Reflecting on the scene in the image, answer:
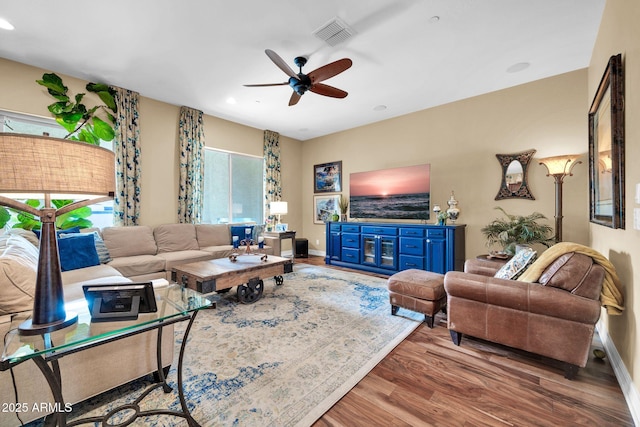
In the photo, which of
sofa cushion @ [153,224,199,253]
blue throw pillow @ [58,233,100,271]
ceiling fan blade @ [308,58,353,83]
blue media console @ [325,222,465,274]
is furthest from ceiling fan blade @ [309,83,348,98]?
blue throw pillow @ [58,233,100,271]

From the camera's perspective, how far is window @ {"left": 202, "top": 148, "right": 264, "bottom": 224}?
5.27 metres

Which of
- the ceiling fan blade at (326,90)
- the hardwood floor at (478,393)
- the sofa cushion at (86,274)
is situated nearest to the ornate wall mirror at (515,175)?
the hardwood floor at (478,393)

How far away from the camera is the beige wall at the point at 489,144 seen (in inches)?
135

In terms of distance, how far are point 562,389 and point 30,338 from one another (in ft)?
9.42

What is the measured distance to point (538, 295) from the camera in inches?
70.6

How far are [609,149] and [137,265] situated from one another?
4.87 metres

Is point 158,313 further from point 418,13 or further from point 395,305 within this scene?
point 418,13

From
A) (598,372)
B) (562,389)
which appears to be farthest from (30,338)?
(598,372)

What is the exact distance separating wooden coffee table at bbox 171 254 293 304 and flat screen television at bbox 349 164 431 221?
2.25 m

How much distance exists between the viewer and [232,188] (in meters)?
5.64

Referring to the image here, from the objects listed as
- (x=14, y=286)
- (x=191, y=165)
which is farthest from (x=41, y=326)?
(x=191, y=165)

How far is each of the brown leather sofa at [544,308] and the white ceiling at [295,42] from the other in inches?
92.2

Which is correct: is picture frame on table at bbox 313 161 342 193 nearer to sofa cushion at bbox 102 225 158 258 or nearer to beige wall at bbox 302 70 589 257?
beige wall at bbox 302 70 589 257

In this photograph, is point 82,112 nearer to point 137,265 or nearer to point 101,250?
point 101,250
